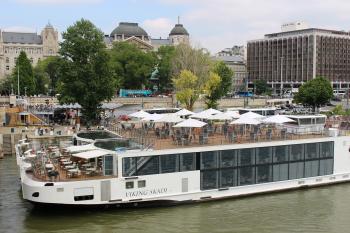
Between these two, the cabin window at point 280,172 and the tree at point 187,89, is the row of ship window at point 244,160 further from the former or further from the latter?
→ the tree at point 187,89

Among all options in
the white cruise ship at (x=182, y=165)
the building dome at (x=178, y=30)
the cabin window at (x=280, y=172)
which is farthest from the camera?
the building dome at (x=178, y=30)

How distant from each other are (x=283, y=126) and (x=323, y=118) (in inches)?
114

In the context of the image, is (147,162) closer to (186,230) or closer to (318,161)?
(186,230)

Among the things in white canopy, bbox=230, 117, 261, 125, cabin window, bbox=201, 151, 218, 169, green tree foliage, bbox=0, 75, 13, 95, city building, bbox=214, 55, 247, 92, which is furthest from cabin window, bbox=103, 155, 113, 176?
city building, bbox=214, 55, 247, 92

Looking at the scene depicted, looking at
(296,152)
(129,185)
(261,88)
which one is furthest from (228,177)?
(261,88)

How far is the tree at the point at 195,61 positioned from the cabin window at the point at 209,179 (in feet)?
164

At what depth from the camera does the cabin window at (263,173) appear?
27.7 meters

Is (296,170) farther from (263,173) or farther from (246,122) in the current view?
(246,122)

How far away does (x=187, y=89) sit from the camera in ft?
221

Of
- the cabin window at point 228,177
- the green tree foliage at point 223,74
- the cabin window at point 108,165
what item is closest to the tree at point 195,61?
the green tree foliage at point 223,74

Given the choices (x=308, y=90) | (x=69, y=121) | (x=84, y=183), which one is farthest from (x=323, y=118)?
(x=308, y=90)

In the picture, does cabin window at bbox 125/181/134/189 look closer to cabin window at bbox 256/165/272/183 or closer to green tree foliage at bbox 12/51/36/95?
cabin window at bbox 256/165/272/183

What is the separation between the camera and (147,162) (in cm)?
2458

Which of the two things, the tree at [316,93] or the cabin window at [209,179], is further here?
the tree at [316,93]
